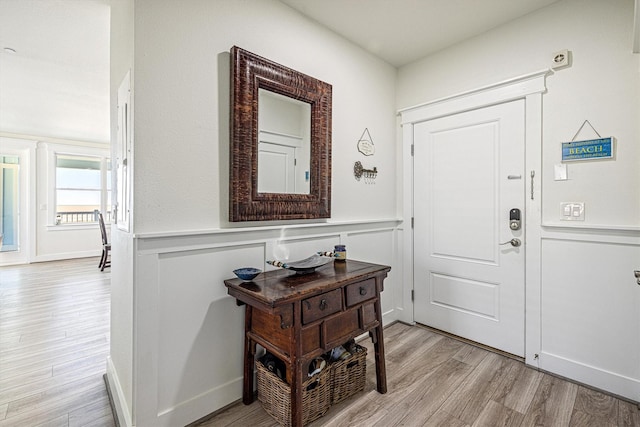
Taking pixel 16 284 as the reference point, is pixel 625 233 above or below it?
above

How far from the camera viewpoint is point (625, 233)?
1.84 metres

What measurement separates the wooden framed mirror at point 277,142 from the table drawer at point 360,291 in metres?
0.63

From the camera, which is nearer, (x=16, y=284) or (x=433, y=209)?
(x=433, y=209)

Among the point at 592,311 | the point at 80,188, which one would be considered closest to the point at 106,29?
the point at 592,311

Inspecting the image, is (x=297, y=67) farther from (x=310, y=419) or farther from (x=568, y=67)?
(x=310, y=419)

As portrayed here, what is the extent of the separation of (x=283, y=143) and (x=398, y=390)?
1.77 meters

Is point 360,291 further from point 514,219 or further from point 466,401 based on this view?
point 514,219

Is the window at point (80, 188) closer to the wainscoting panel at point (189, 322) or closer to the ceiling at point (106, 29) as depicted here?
the ceiling at point (106, 29)

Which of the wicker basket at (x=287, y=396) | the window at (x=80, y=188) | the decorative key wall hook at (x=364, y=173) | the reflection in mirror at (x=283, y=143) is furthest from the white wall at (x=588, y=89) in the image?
the window at (x=80, y=188)

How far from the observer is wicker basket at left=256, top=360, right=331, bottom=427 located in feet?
5.23

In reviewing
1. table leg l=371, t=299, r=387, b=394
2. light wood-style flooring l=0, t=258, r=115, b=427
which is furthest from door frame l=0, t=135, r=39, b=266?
table leg l=371, t=299, r=387, b=394

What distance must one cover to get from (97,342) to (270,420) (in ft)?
6.38

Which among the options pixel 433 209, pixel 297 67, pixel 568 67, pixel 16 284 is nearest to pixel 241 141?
pixel 297 67

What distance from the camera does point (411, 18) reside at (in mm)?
2273
